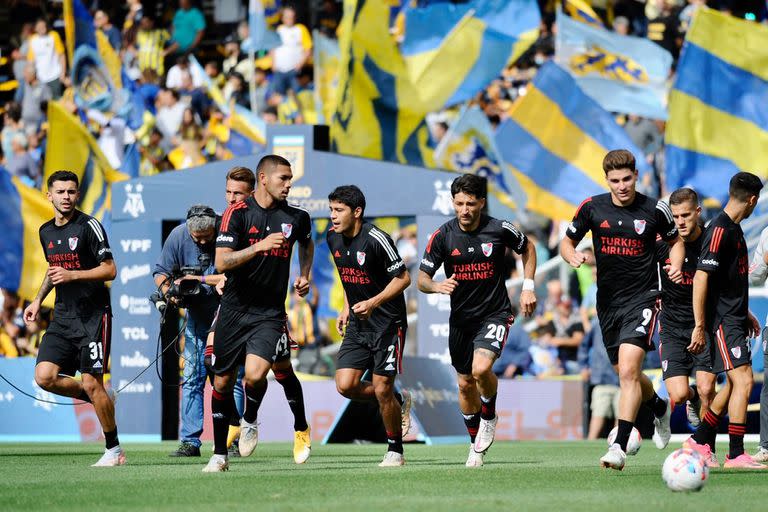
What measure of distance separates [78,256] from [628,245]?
15.3 feet

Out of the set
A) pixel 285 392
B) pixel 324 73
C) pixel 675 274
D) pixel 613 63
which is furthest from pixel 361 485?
pixel 324 73

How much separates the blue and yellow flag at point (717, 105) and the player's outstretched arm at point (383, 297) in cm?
947

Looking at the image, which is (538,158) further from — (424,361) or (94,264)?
(94,264)

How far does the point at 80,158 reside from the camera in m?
20.9

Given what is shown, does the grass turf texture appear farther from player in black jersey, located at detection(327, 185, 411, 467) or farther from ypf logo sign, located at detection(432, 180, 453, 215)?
ypf logo sign, located at detection(432, 180, 453, 215)

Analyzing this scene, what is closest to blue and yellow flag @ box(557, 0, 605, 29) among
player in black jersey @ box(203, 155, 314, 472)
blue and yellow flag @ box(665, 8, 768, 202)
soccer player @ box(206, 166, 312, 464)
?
blue and yellow flag @ box(665, 8, 768, 202)

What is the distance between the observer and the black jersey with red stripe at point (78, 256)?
36.6 ft

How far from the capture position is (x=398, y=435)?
35.8 ft

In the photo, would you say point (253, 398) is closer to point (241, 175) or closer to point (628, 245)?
point (241, 175)

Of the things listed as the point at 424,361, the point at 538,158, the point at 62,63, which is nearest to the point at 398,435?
the point at 424,361

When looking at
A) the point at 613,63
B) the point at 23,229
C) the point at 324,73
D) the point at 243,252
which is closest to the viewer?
the point at 243,252

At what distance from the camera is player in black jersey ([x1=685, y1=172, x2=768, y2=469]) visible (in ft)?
33.5

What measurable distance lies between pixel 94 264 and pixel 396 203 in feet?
20.1

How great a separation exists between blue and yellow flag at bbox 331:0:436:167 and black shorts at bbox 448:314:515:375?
31.8 ft
